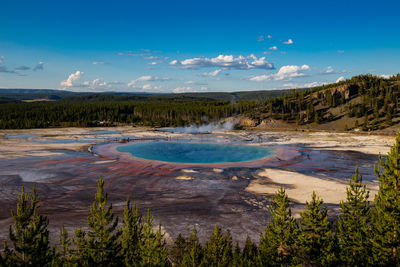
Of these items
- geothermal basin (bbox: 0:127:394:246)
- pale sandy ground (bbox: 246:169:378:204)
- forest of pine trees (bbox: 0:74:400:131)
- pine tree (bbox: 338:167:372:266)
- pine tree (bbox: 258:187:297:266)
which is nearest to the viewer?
pine tree (bbox: 258:187:297:266)

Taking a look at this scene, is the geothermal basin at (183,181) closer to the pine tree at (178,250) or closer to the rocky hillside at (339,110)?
the pine tree at (178,250)

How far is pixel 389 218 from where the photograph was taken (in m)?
17.1

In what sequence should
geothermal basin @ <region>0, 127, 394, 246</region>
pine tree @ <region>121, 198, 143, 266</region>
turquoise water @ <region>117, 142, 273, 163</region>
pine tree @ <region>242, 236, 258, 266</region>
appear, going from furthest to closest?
turquoise water @ <region>117, 142, 273, 163</region> → geothermal basin @ <region>0, 127, 394, 246</region> → pine tree @ <region>121, 198, 143, 266</region> → pine tree @ <region>242, 236, 258, 266</region>

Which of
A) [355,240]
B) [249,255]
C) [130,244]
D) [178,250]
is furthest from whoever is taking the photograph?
[178,250]

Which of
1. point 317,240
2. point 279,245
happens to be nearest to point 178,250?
point 279,245

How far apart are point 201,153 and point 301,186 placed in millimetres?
32043

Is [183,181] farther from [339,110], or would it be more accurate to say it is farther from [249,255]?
[339,110]

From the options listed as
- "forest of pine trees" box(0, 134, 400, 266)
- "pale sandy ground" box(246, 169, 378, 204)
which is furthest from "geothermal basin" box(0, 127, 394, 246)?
"forest of pine trees" box(0, 134, 400, 266)

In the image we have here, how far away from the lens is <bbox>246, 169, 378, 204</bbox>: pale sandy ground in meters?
32.0

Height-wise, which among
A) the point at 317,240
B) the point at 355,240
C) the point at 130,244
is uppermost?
the point at 130,244

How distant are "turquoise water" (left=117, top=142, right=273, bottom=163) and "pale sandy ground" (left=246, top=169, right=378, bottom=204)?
16395 mm

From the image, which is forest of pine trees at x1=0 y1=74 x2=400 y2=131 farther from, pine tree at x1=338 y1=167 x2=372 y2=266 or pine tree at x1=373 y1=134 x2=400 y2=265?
pine tree at x1=338 y1=167 x2=372 y2=266

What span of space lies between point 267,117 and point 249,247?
128867mm

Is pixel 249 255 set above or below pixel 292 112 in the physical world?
below
